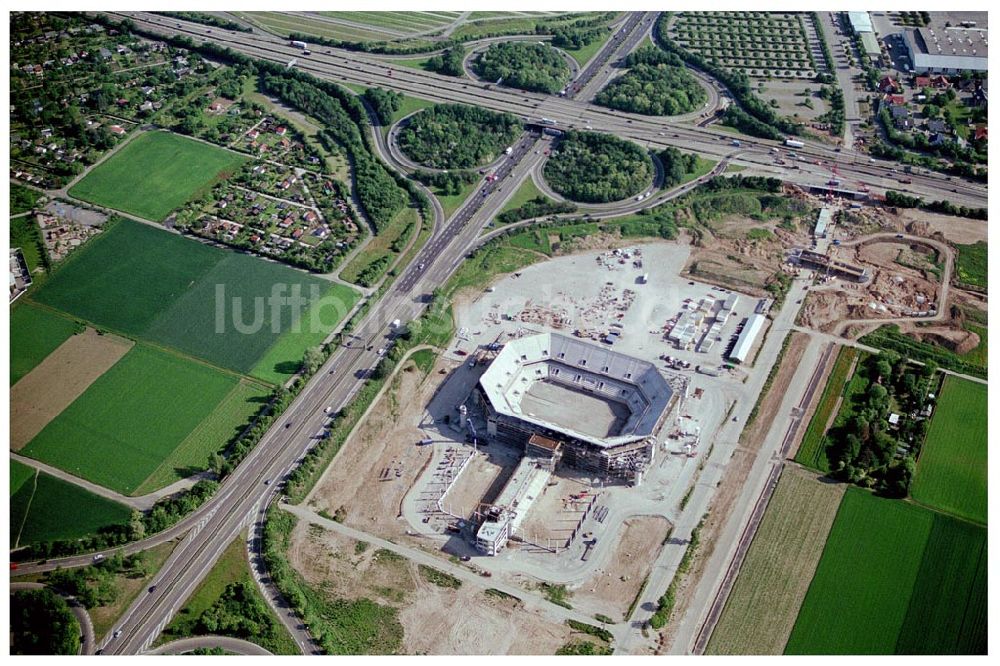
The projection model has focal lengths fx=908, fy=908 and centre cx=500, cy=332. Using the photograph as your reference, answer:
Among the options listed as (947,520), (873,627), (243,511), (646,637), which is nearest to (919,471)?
(947,520)

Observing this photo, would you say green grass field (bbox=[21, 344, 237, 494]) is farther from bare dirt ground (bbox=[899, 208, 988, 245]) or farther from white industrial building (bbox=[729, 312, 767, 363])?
bare dirt ground (bbox=[899, 208, 988, 245])

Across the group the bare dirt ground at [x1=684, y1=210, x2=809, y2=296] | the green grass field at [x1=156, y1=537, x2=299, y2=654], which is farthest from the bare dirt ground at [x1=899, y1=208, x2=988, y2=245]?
the green grass field at [x1=156, y1=537, x2=299, y2=654]

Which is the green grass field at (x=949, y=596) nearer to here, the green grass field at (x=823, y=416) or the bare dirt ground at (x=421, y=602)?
the green grass field at (x=823, y=416)

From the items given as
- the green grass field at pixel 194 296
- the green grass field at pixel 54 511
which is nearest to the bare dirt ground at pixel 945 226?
the green grass field at pixel 194 296

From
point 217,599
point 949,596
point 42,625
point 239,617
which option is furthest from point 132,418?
point 949,596

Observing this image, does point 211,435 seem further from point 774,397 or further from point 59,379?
point 774,397

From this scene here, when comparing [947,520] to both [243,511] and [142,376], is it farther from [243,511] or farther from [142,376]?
[142,376]
